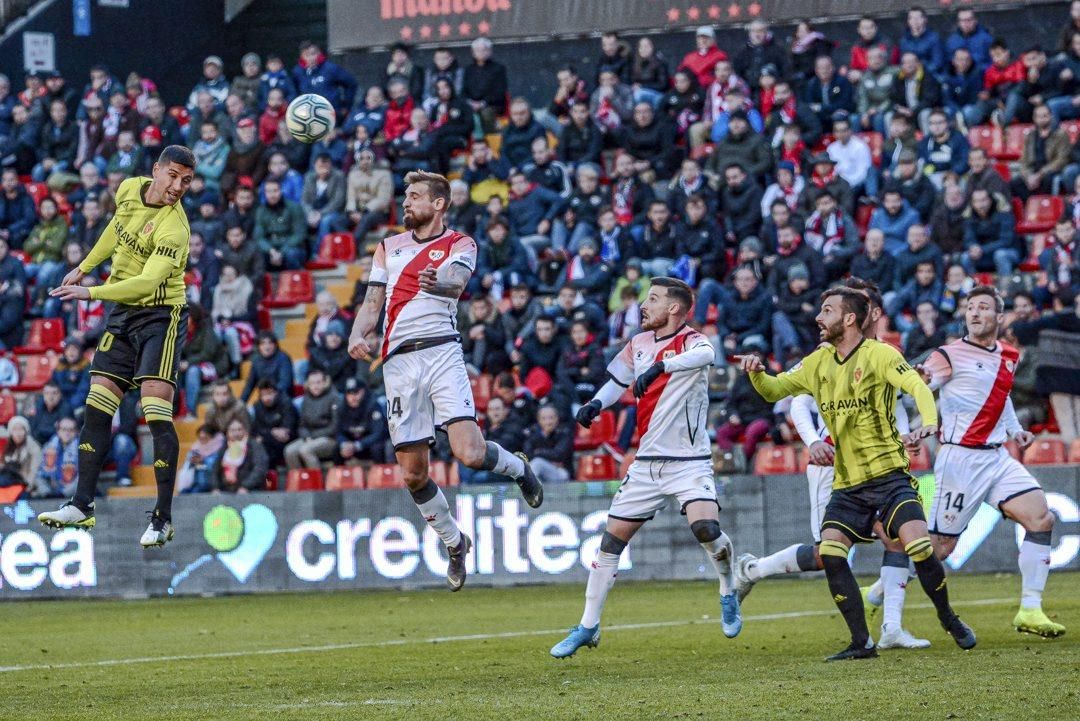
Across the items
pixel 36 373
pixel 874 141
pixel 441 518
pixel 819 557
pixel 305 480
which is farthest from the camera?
pixel 36 373

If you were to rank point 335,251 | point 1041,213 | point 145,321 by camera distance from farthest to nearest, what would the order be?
point 335,251 → point 1041,213 → point 145,321

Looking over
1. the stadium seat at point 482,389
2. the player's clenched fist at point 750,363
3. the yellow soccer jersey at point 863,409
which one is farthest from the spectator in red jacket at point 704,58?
the player's clenched fist at point 750,363

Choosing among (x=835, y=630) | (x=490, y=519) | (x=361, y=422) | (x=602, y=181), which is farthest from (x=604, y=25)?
(x=835, y=630)

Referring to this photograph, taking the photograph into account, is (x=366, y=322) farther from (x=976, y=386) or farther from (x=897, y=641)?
(x=976, y=386)

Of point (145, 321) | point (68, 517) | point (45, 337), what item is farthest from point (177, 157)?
point (45, 337)

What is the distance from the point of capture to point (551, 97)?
92.1ft

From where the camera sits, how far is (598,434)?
2092 centimetres

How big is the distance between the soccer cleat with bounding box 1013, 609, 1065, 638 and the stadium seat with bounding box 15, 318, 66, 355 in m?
17.1

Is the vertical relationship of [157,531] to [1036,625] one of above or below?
above

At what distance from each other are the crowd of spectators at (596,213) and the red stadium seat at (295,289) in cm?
32

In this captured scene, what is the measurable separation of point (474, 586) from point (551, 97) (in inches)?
425

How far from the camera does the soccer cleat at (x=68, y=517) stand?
1106 cm

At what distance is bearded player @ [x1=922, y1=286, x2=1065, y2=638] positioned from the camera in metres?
11.8

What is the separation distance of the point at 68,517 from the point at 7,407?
551 inches
